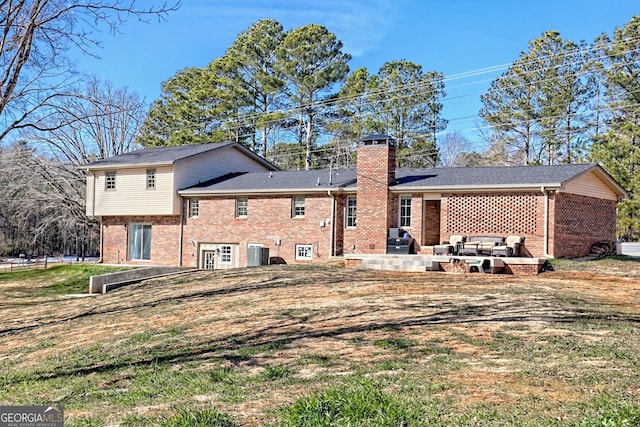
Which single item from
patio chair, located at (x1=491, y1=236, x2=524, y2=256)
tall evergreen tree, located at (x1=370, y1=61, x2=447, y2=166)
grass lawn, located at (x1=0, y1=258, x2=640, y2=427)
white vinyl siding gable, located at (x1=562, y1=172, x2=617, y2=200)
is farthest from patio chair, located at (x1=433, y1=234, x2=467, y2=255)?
tall evergreen tree, located at (x1=370, y1=61, x2=447, y2=166)

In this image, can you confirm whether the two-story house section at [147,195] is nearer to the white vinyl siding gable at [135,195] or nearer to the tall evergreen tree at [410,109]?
the white vinyl siding gable at [135,195]

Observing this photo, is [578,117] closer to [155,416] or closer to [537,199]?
[537,199]

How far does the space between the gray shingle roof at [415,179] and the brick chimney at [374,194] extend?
0.55m

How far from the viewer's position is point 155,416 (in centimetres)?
525

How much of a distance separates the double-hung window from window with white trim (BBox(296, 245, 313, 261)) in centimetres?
846

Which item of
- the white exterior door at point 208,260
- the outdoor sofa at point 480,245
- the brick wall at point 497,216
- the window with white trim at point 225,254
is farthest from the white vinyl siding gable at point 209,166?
the outdoor sofa at point 480,245

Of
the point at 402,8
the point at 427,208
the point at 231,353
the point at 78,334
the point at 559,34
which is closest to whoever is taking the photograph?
the point at 231,353

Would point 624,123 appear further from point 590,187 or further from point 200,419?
point 200,419

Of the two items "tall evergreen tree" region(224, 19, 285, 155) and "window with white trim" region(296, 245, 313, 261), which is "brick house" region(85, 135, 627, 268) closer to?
"window with white trim" region(296, 245, 313, 261)

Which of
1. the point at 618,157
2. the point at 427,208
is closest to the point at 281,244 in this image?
the point at 427,208

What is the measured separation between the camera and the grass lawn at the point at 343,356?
485 cm

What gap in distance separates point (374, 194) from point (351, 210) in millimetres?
1645

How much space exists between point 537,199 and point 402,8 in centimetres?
762

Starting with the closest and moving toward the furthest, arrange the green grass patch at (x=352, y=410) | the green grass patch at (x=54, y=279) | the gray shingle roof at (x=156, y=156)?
1. the green grass patch at (x=352, y=410)
2. the green grass patch at (x=54, y=279)
3. the gray shingle roof at (x=156, y=156)
